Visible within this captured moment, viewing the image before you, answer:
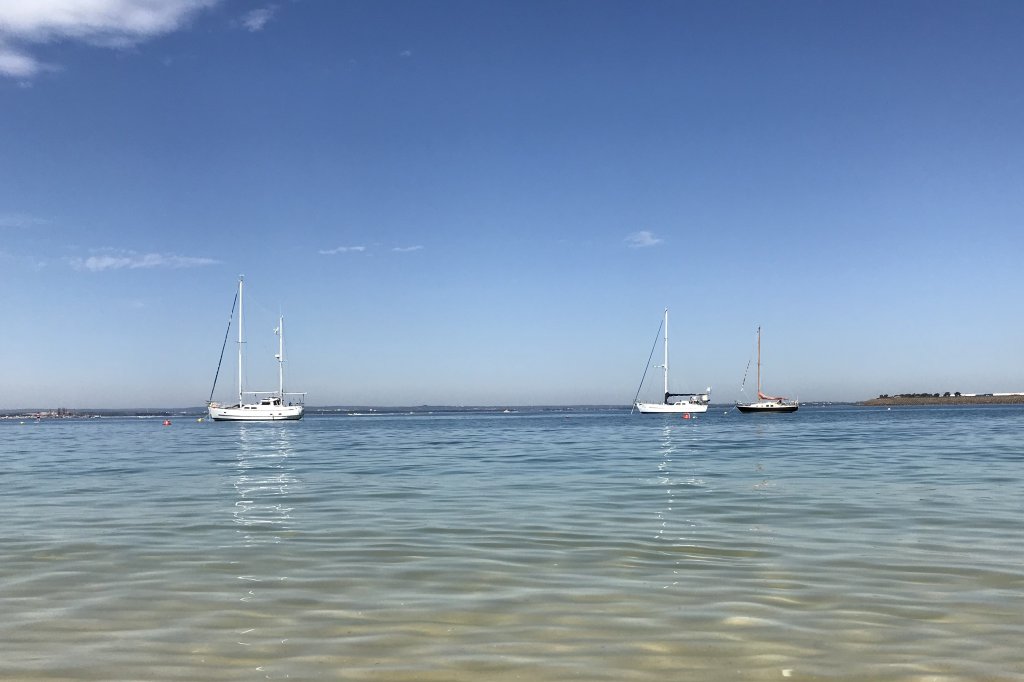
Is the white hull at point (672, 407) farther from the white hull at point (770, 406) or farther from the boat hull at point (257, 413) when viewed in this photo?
the boat hull at point (257, 413)

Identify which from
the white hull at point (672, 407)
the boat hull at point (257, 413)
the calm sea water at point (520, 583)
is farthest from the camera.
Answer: the white hull at point (672, 407)

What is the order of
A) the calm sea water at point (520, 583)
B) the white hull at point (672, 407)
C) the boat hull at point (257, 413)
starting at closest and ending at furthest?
the calm sea water at point (520, 583) < the boat hull at point (257, 413) < the white hull at point (672, 407)

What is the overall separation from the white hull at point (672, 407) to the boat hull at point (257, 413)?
165 feet

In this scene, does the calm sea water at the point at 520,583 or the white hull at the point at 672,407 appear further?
the white hull at the point at 672,407

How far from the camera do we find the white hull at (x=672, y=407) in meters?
113

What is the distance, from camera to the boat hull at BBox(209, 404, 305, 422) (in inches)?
3743

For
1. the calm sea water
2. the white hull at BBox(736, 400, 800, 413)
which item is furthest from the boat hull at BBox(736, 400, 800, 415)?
the calm sea water

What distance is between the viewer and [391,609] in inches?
296

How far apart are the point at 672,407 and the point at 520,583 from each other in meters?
109

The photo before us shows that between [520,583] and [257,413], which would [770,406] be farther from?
[520,583]

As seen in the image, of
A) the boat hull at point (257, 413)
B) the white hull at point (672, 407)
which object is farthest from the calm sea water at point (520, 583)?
the white hull at point (672, 407)

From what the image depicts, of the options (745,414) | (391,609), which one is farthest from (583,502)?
(745,414)

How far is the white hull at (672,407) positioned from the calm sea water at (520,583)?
9534 cm

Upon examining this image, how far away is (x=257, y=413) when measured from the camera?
95.1m
